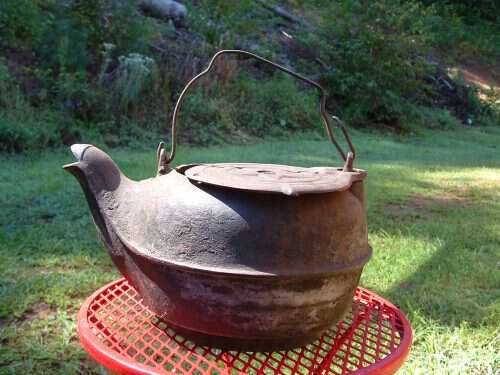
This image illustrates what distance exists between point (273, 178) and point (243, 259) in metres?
0.26

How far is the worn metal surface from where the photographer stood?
1146 mm

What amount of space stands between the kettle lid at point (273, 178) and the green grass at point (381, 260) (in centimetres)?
96

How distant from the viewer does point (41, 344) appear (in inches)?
74.8

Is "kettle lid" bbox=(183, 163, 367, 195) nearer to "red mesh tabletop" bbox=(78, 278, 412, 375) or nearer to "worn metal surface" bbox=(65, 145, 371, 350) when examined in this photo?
"worn metal surface" bbox=(65, 145, 371, 350)

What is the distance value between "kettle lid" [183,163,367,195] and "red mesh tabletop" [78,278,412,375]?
44 cm

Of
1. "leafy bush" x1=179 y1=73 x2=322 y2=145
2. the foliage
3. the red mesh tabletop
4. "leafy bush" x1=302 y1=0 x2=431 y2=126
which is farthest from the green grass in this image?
"leafy bush" x1=302 y1=0 x2=431 y2=126

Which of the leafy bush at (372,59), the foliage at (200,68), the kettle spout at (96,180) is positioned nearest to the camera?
the kettle spout at (96,180)

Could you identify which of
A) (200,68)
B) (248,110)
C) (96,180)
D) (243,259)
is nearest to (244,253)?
(243,259)

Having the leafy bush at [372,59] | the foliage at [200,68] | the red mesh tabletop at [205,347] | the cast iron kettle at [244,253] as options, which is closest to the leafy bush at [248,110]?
the foliage at [200,68]

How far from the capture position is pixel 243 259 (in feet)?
3.74

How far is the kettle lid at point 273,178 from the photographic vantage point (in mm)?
1155

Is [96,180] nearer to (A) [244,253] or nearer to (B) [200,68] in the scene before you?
(A) [244,253]

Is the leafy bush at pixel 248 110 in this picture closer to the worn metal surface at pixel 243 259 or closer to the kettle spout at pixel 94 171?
the kettle spout at pixel 94 171

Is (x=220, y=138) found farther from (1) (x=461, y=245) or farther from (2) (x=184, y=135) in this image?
(1) (x=461, y=245)
